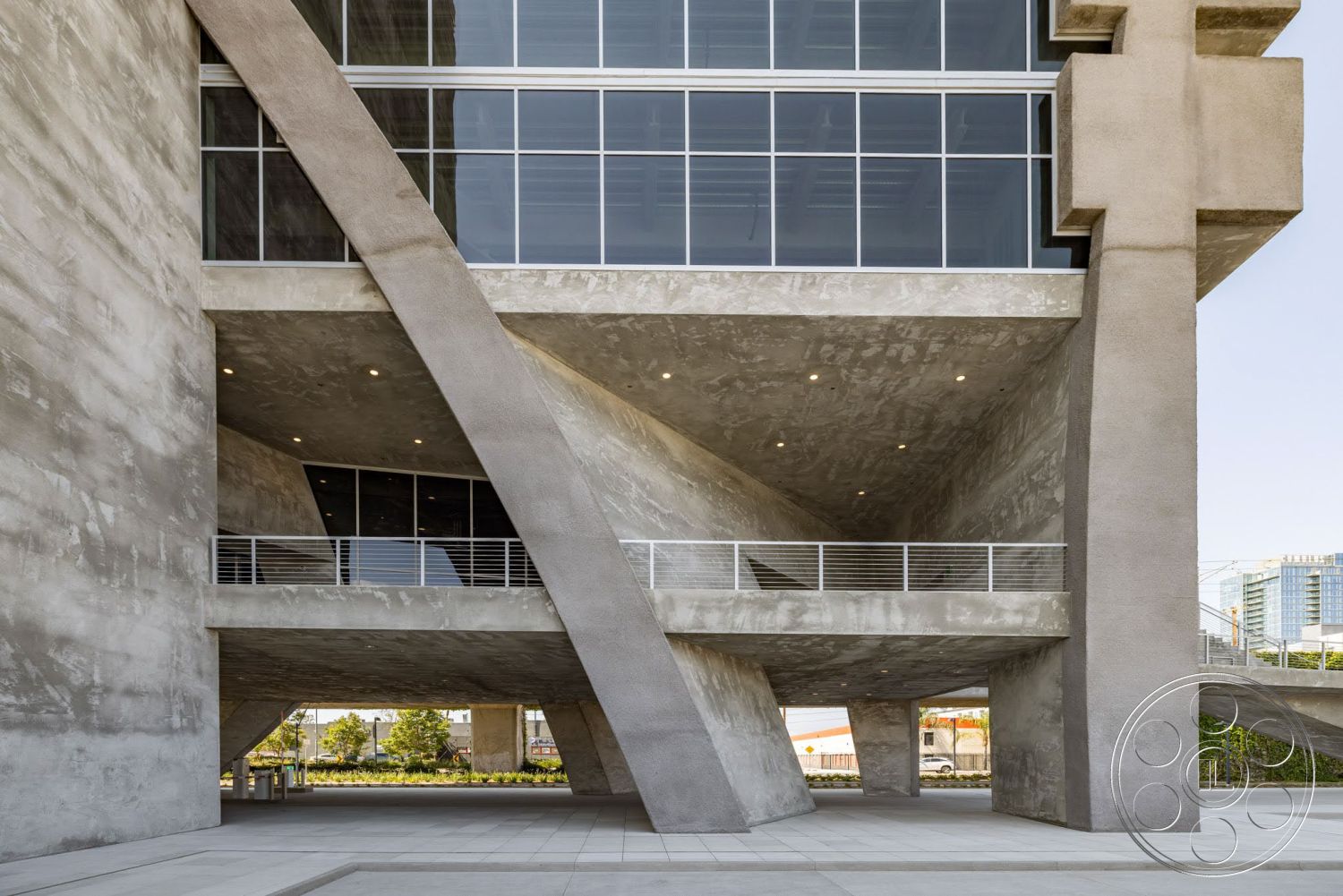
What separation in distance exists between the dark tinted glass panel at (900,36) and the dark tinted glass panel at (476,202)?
23.7 feet

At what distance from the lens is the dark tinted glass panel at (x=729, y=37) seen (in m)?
18.5

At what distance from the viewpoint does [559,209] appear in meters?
17.9

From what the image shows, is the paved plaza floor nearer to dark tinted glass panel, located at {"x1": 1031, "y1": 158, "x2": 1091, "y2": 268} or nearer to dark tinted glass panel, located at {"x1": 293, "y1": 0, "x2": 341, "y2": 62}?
dark tinted glass panel, located at {"x1": 1031, "y1": 158, "x2": 1091, "y2": 268}

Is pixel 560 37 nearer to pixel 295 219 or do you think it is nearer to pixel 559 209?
pixel 559 209

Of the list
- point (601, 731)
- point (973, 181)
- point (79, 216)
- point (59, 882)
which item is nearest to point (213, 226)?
point (79, 216)

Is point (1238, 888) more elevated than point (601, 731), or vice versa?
point (1238, 888)

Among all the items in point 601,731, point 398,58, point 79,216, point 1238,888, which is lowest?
point 601,731

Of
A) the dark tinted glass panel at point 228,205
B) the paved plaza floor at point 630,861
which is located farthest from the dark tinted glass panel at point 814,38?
the paved plaza floor at point 630,861

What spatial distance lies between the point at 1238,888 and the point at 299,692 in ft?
77.2

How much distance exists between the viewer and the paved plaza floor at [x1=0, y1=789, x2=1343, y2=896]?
11.5 m

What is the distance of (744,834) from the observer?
1650cm

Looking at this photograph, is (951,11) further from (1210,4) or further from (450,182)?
(450,182)

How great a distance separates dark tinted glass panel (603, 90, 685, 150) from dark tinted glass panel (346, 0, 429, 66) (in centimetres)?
363

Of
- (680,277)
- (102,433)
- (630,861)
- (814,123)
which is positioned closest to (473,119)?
(680,277)
